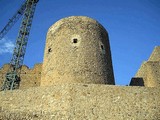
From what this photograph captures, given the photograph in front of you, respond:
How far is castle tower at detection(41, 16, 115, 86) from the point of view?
14.1 m

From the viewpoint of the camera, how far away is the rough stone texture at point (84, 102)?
10.3 meters

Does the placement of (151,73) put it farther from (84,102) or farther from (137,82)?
(84,102)

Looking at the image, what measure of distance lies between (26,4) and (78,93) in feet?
71.4

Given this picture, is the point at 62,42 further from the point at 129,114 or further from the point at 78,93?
the point at 129,114

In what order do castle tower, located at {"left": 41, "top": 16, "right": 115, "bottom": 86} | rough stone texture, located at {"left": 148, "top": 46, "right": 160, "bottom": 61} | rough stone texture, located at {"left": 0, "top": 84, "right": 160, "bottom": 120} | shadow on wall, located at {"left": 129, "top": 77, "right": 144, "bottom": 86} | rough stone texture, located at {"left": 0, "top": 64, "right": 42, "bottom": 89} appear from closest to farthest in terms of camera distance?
rough stone texture, located at {"left": 0, "top": 84, "right": 160, "bottom": 120} → castle tower, located at {"left": 41, "top": 16, "right": 115, "bottom": 86} → shadow on wall, located at {"left": 129, "top": 77, "right": 144, "bottom": 86} → rough stone texture, located at {"left": 0, "top": 64, "right": 42, "bottom": 89} → rough stone texture, located at {"left": 148, "top": 46, "right": 160, "bottom": 61}

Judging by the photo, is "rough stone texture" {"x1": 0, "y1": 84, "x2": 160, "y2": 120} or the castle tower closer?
"rough stone texture" {"x1": 0, "y1": 84, "x2": 160, "y2": 120}

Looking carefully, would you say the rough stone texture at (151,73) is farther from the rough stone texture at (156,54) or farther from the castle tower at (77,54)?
the castle tower at (77,54)

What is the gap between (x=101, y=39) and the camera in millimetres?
16203

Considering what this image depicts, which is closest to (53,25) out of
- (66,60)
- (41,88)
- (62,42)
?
(62,42)

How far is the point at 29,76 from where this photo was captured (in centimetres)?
2119

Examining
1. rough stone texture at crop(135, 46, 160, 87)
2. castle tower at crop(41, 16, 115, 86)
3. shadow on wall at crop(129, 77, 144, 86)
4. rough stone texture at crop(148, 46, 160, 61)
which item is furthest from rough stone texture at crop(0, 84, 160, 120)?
rough stone texture at crop(148, 46, 160, 61)

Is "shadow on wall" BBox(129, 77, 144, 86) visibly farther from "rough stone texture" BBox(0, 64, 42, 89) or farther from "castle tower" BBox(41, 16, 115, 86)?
"rough stone texture" BBox(0, 64, 42, 89)

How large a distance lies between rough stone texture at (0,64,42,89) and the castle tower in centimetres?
543

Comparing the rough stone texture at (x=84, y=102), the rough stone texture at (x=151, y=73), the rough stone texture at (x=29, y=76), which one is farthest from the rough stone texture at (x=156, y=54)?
the rough stone texture at (x=29, y=76)
